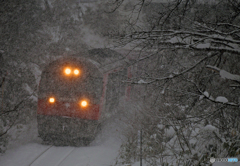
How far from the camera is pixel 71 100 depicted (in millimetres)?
6973

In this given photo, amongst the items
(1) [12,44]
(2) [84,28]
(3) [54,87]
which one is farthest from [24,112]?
(2) [84,28]

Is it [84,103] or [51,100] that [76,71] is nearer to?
[84,103]

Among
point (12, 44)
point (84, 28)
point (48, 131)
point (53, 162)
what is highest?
point (84, 28)

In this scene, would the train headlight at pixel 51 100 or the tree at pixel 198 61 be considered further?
the train headlight at pixel 51 100

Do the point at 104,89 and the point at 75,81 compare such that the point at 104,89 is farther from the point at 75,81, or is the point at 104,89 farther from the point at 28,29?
the point at 28,29

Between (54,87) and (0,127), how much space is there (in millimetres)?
3181

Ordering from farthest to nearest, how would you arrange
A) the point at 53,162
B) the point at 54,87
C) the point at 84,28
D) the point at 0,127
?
the point at 84,28 → the point at 0,127 → the point at 54,87 → the point at 53,162

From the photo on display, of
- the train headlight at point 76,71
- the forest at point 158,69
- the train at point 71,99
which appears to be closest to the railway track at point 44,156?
the train at point 71,99

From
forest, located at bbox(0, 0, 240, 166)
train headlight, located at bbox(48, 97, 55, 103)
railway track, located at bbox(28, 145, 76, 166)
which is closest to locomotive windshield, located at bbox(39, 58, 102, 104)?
train headlight, located at bbox(48, 97, 55, 103)

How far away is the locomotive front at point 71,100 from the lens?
6.95 metres

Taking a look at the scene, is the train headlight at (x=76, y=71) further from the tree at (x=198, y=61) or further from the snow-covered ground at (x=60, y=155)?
the tree at (x=198, y=61)

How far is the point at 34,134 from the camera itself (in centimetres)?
877

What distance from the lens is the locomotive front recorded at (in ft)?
22.8

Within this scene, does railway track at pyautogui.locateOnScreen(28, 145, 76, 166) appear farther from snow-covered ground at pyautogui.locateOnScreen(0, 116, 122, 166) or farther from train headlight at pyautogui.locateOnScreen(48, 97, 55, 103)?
train headlight at pyautogui.locateOnScreen(48, 97, 55, 103)
